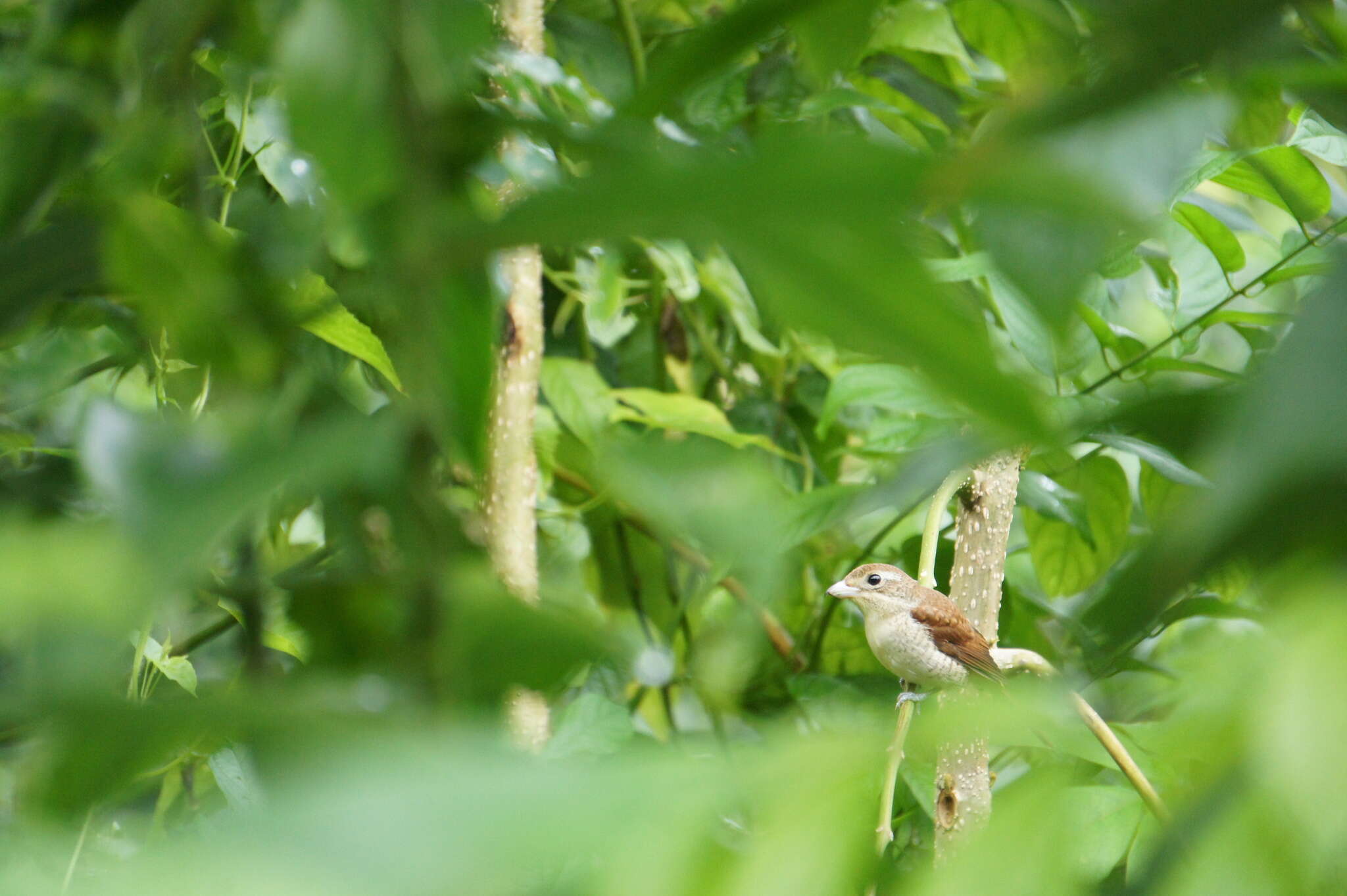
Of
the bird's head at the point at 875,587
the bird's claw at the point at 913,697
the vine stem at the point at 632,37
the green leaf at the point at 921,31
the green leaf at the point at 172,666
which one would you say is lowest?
the green leaf at the point at 172,666

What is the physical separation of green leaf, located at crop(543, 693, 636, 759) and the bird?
5.0 inches

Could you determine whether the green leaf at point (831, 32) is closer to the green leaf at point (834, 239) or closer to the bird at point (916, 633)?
the green leaf at point (834, 239)

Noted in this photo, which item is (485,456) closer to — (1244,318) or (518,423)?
(518,423)

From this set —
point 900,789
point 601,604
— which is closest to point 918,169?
point 900,789

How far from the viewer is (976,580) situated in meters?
0.34

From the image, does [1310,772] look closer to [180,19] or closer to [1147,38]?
[1147,38]

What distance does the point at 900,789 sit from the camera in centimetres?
50

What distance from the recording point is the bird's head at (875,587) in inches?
19.0

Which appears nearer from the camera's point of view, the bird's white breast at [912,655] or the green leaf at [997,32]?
the bird's white breast at [912,655]

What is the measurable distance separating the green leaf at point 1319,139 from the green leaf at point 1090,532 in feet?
0.56

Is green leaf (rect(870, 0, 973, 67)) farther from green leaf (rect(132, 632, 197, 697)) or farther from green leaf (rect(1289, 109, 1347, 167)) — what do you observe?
green leaf (rect(132, 632, 197, 697))

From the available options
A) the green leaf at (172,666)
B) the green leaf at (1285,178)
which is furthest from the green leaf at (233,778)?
the green leaf at (1285,178)

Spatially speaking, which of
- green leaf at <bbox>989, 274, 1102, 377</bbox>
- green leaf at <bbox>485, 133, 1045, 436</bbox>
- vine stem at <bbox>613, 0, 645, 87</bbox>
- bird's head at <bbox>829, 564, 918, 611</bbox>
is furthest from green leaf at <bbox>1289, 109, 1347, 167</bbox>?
green leaf at <bbox>485, 133, 1045, 436</bbox>

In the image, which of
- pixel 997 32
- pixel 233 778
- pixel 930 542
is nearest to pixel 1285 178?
pixel 930 542
